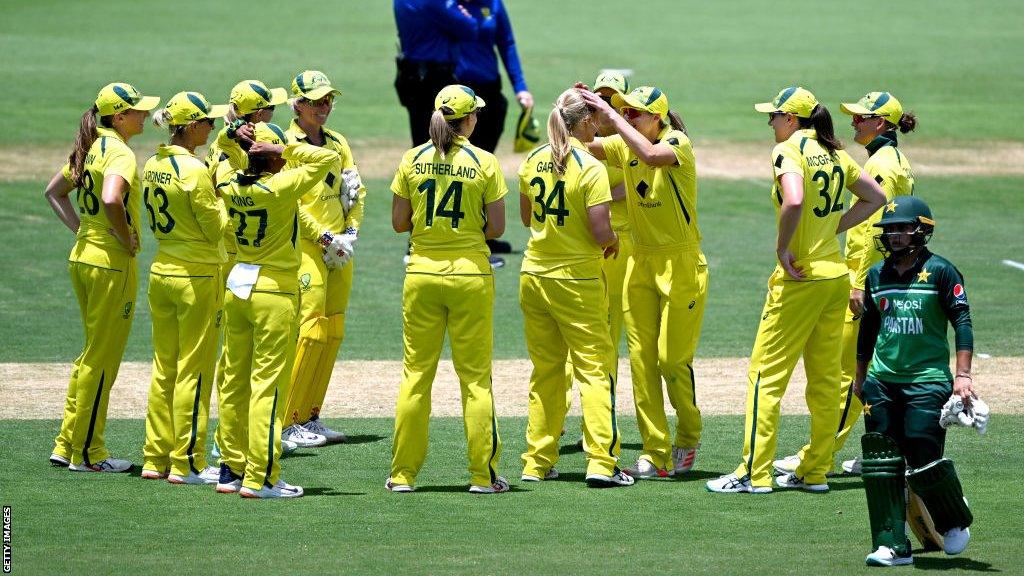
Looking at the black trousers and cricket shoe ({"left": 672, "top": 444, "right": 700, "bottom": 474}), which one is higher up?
the black trousers

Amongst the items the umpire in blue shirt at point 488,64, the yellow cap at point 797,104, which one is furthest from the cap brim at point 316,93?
the umpire in blue shirt at point 488,64

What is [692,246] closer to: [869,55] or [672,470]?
[672,470]

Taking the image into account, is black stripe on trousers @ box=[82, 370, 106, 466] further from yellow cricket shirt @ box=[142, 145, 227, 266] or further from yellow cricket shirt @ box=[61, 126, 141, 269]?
yellow cricket shirt @ box=[142, 145, 227, 266]

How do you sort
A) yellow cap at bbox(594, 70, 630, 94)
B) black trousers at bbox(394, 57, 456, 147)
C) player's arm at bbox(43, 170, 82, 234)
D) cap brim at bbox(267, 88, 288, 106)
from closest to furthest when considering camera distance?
cap brim at bbox(267, 88, 288, 106), yellow cap at bbox(594, 70, 630, 94), player's arm at bbox(43, 170, 82, 234), black trousers at bbox(394, 57, 456, 147)

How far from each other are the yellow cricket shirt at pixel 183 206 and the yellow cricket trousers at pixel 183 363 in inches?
4.1

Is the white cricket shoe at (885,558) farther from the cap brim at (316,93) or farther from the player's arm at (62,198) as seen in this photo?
the player's arm at (62,198)

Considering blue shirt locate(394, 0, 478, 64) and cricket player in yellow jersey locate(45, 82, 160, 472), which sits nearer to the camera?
cricket player in yellow jersey locate(45, 82, 160, 472)

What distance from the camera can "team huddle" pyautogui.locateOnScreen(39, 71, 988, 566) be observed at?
29.6ft

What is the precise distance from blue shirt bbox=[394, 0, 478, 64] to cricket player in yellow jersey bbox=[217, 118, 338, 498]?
8691 millimetres

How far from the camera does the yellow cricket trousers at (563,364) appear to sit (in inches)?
366

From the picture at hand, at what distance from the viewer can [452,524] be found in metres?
8.45

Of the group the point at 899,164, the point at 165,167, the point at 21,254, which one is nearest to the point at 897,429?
the point at 899,164

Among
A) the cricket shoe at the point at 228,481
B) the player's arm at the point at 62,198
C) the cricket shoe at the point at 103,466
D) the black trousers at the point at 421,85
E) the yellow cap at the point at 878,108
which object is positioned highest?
the yellow cap at the point at 878,108

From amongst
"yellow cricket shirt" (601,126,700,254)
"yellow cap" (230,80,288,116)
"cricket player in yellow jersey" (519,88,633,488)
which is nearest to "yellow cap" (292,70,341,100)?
"yellow cap" (230,80,288,116)
